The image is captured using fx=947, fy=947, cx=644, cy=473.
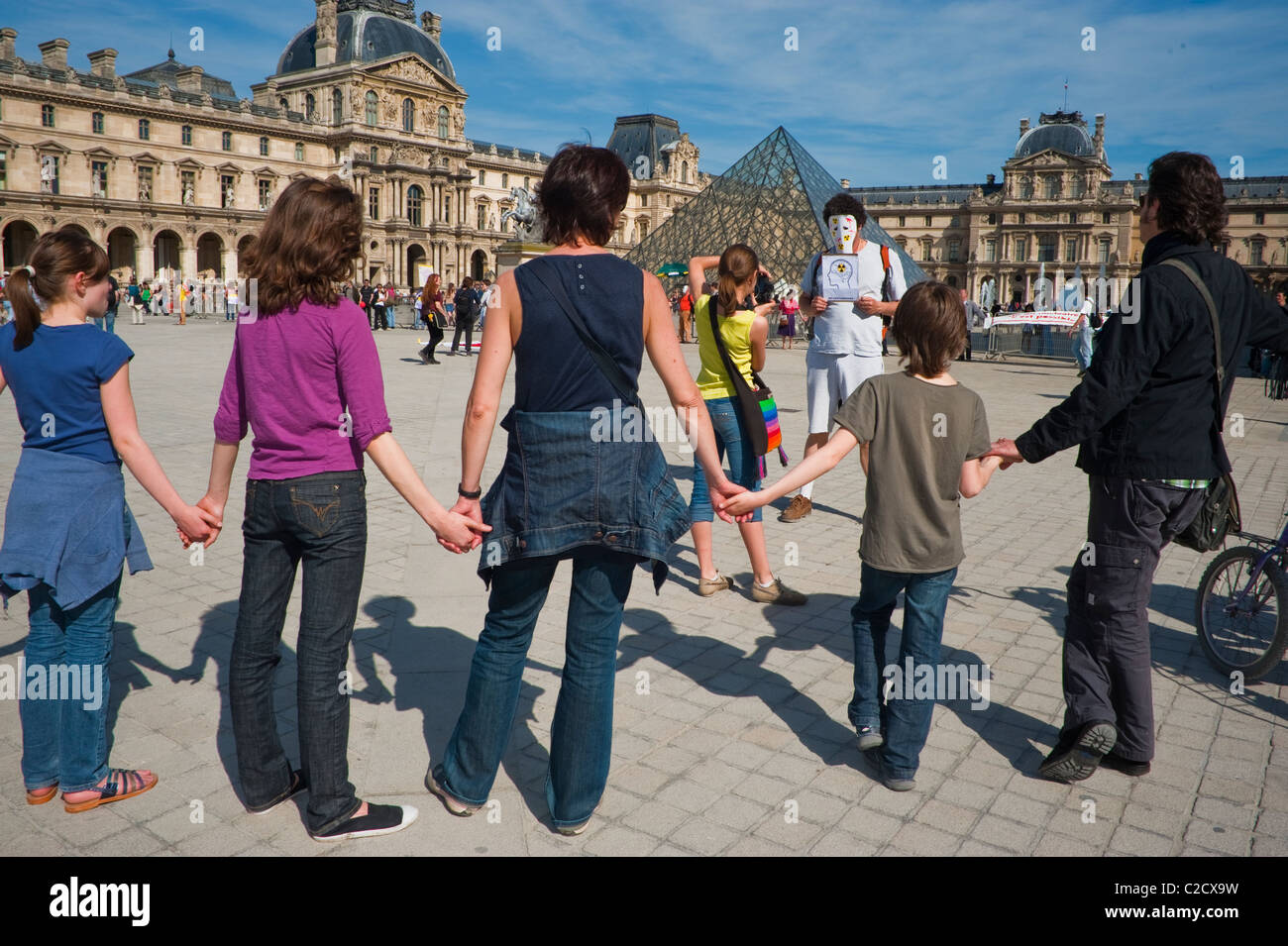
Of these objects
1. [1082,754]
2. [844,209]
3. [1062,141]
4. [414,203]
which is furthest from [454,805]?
[1062,141]

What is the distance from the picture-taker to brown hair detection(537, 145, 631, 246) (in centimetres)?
247

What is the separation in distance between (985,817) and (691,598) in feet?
7.42

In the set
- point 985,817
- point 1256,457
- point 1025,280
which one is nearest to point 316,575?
point 985,817

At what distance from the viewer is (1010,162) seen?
83.9 m

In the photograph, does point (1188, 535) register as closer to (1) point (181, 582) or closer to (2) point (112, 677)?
(2) point (112, 677)

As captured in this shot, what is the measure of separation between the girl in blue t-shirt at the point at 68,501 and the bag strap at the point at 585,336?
3.85 ft

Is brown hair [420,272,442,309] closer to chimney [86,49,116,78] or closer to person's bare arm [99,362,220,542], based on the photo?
person's bare arm [99,362,220,542]

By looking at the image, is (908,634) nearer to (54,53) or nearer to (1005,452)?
(1005,452)

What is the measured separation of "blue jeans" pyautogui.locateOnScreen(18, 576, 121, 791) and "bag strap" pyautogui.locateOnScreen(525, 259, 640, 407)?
153 cm

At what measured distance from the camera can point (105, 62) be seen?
55.0m

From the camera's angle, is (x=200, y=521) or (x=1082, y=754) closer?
(x=200, y=521)

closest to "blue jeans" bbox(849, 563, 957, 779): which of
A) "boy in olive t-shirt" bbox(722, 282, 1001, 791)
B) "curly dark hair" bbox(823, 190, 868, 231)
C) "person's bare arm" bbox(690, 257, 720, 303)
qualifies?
"boy in olive t-shirt" bbox(722, 282, 1001, 791)

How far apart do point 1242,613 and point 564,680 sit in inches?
125

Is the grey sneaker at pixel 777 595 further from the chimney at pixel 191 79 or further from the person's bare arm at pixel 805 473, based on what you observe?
the chimney at pixel 191 79
